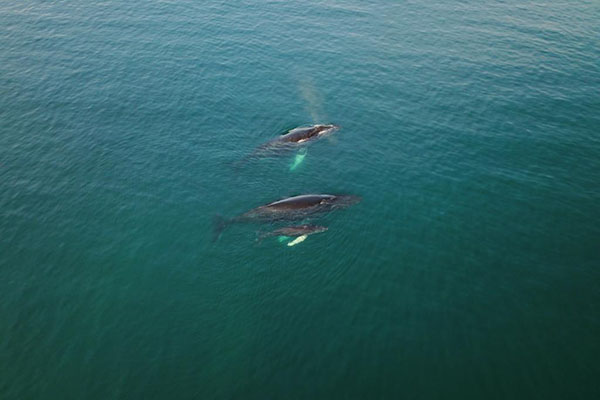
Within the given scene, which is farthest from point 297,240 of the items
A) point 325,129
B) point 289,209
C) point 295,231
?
point 325,129

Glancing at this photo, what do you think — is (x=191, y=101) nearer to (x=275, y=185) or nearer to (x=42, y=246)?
(x=275, y=185)

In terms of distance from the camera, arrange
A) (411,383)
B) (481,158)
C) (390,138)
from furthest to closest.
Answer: (390,138)
(481,158)
(411,383)

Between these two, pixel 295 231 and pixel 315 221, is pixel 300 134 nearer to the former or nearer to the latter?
pixel 315 221

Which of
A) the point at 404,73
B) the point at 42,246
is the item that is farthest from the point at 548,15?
the point at 42,246

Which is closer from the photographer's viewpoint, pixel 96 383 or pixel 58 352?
pixel 96 383

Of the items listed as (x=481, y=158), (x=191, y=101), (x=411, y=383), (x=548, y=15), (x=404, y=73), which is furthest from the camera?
(x=548, y=15)

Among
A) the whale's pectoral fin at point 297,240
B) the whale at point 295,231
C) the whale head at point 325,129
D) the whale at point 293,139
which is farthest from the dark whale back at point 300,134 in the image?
the whale's pectoral fin at point 297,240

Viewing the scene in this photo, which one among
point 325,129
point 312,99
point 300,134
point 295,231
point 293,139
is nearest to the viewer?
point 295,231
